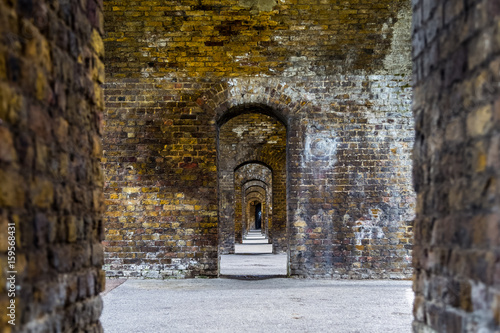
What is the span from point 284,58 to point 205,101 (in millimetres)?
1514

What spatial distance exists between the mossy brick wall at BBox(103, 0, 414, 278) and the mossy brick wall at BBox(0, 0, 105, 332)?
459 centimetres

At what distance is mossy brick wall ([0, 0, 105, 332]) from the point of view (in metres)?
1.76

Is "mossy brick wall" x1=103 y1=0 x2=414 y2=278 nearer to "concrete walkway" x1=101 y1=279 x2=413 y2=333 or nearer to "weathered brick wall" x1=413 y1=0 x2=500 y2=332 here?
"concrete walkway" x1=101 y1=279 x2=413 y2=333

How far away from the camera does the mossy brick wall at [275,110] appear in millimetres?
7379

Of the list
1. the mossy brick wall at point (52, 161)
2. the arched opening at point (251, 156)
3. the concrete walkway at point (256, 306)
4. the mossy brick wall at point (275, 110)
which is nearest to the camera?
the mossy brick wall at point (52, 161)

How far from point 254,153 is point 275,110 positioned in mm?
5538

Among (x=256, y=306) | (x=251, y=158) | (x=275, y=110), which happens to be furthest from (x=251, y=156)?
(x=256, y=306)

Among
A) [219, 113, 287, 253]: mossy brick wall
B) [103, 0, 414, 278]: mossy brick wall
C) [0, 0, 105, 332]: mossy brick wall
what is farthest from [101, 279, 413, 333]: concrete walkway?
[219, 113, 287, 253]: mossy brick wall

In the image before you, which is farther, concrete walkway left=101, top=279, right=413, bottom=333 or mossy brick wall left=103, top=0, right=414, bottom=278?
mossy brick wall left=103, top=0, right=414, bottom=278

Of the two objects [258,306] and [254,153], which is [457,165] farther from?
[254,153]

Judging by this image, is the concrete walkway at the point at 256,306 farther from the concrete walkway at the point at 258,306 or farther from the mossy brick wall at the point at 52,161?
the mossy brick wall at the point at 52,161

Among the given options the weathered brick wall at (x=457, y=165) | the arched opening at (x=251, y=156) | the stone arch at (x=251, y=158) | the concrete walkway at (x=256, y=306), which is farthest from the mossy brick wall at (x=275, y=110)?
the weathered brick wall at (x=457, y=165)

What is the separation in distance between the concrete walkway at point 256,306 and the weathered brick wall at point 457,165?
204 centimetres

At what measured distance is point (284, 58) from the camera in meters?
7.54
